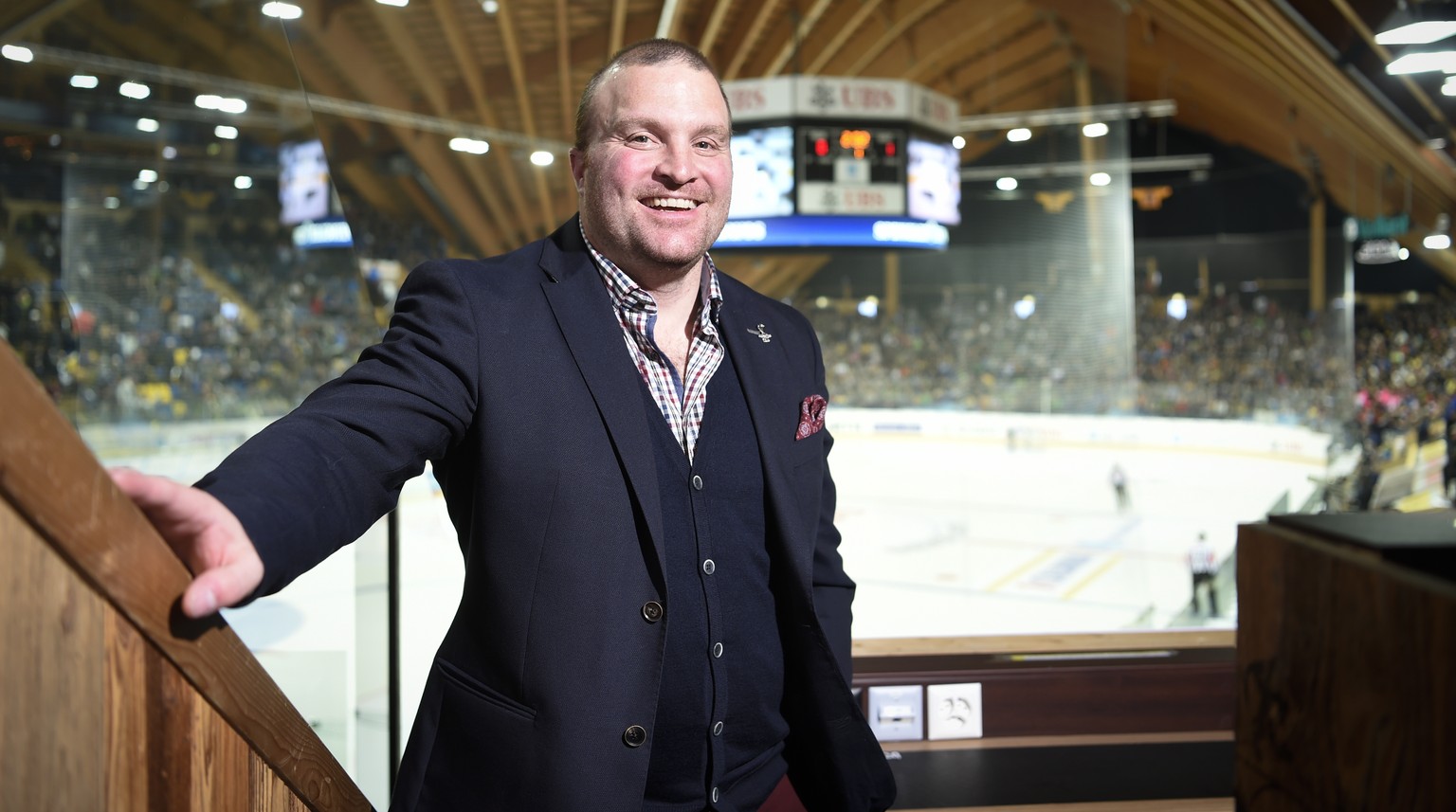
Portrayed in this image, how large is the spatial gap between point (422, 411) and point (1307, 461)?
16.0 meters

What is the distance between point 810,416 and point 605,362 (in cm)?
35

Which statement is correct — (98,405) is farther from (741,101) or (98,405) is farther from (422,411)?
(741,101)

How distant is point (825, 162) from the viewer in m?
9.10

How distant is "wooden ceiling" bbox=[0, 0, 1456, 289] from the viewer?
9484 millimetres

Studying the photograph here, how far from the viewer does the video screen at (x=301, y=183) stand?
4.19m

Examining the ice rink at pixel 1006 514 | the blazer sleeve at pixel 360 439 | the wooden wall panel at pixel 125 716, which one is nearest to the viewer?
the wooden wall panel at pixel 125 716

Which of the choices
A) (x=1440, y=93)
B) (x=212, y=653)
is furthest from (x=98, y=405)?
(x=1440, y=93)

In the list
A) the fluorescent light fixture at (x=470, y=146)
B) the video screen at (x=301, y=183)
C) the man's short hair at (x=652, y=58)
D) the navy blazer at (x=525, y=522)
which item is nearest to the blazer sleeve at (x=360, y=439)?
the navy blazer at (x=525, y=522)

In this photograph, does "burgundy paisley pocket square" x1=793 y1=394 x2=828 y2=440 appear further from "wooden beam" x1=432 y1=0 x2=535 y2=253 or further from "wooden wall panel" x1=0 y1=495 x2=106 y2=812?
"wooden beam" x1=432 y1=0 x2=535 y2=253

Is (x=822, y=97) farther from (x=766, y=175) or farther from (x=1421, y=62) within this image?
(x=1421, y=62)

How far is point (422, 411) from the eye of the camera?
4.03ft

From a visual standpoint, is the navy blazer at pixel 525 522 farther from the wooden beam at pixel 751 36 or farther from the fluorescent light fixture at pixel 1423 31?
the wooden beam at pixel 751 36

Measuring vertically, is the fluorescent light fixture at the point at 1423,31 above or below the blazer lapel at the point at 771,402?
above

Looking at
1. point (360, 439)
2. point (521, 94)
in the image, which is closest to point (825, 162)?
point (521, 94)
